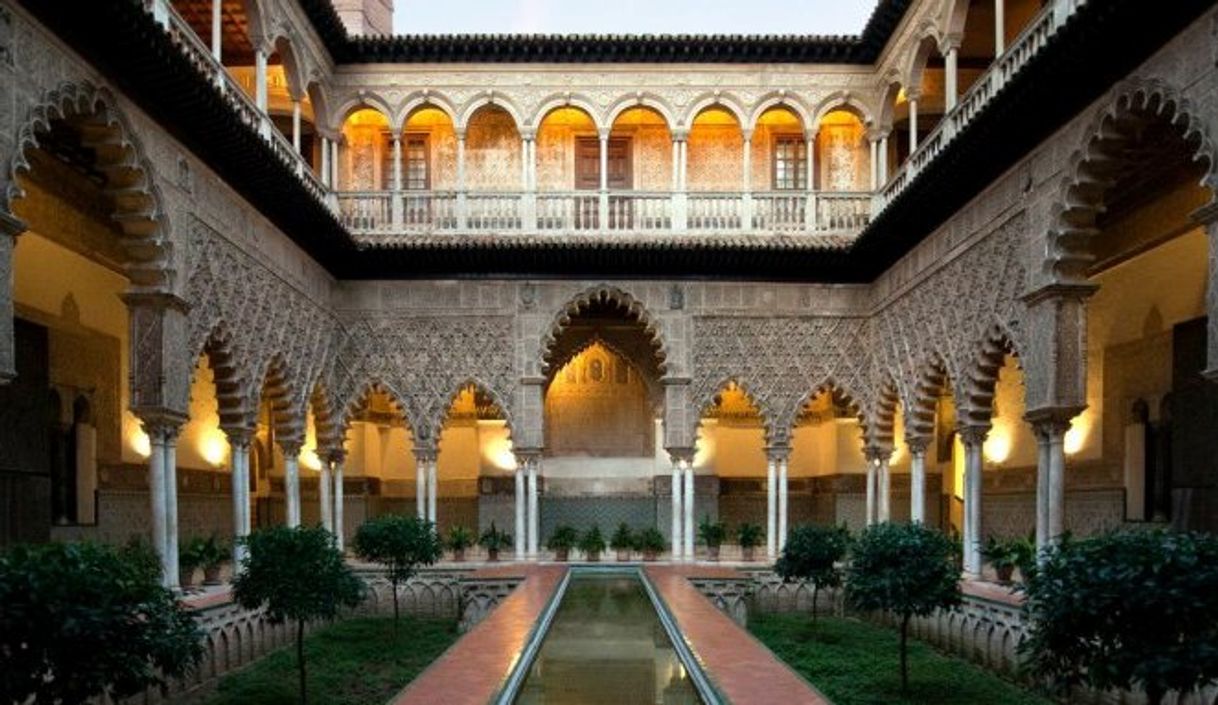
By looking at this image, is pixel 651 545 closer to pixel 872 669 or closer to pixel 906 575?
pixel 872 669

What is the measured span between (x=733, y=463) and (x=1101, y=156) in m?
12.7

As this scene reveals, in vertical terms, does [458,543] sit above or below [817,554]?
below

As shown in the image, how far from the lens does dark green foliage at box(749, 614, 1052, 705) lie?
9.02m

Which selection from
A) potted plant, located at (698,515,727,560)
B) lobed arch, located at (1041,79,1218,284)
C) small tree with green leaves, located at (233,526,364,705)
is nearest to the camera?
lobed arch, located at (1041,79,1218,284)

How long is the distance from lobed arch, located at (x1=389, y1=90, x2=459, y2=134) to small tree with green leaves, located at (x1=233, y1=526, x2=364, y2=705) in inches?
387

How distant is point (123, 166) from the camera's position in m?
9.70

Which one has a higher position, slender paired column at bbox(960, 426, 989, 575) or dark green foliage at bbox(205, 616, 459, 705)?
slender paired column at bbox(960, 426, 989, 575)

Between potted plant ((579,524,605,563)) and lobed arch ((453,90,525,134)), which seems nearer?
potted plant ((579,524,605,563))

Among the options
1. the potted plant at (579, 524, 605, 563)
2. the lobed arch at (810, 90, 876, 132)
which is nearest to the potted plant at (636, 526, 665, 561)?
the potted plant at (579, 524, 605, 563)

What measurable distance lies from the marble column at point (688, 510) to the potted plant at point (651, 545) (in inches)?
16.3

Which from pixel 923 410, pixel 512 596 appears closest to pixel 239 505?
pixel 512 596

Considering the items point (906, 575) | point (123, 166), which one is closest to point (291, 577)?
point (123, 166)

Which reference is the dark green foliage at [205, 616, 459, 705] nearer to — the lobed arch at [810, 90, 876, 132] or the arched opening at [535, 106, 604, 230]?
the arched opening at [535, 106, 604, 230]

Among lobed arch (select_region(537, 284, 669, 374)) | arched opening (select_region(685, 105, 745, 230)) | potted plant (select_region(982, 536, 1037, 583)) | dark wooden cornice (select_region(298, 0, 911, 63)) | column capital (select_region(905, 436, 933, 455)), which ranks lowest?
potted plant (select_region(982, 536, 1037, 583))
